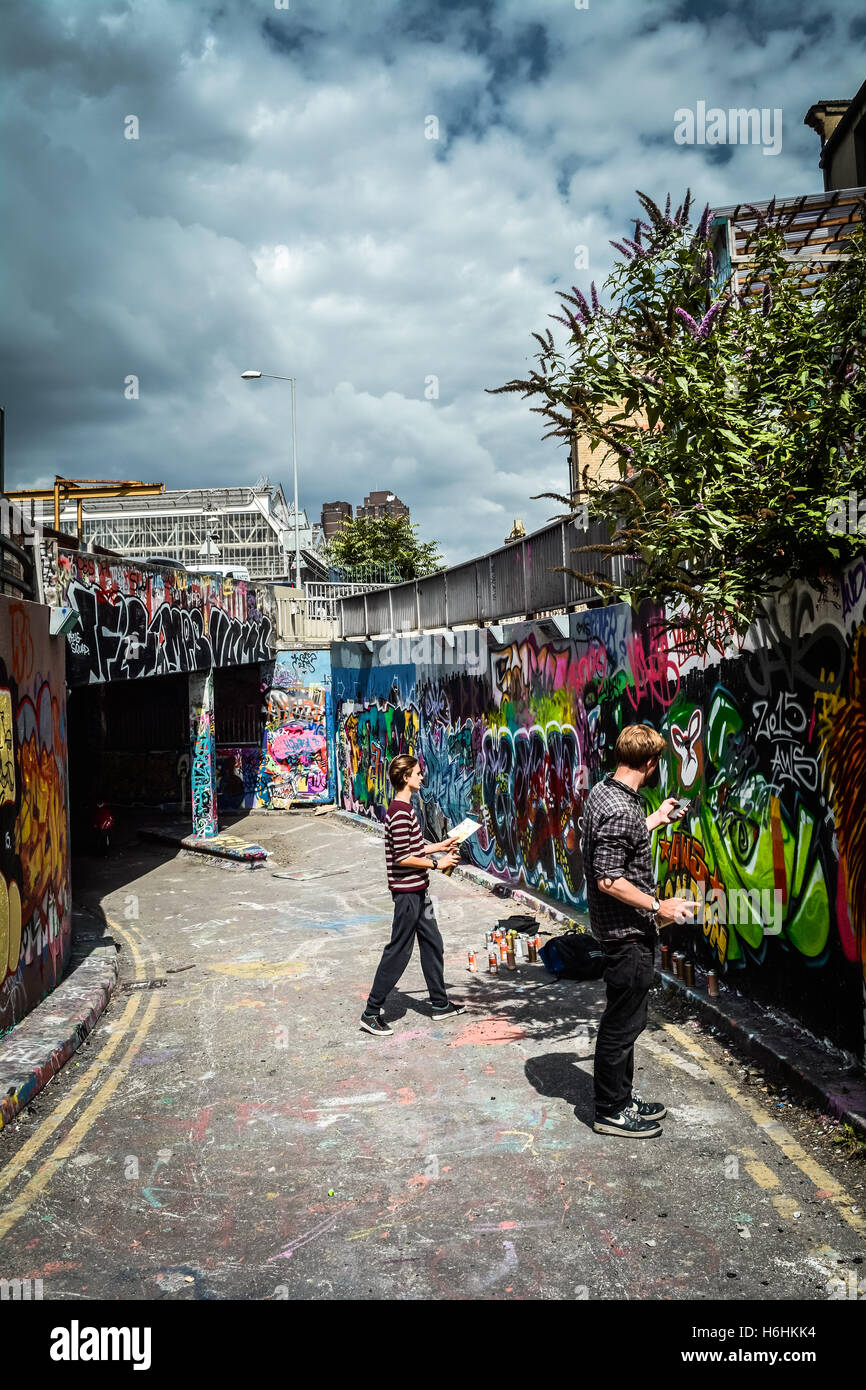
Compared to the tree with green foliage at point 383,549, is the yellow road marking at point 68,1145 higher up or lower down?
lower down

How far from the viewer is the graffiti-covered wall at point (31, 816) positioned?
671 centimetres

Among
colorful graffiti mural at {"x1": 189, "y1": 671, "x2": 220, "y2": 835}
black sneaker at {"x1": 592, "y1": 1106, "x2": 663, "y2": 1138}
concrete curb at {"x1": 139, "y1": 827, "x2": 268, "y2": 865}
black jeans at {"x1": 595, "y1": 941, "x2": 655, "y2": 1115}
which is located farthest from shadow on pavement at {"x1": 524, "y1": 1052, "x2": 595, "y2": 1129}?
colorful graffiti mural at {"x1": 189, "y1": 671, "x2": 220, "y2": 835}

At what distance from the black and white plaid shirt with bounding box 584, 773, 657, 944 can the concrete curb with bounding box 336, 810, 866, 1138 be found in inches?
50.1

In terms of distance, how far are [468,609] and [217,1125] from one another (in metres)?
9.53

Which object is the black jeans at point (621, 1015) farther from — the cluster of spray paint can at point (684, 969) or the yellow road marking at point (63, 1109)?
the yellow road marking at point (63, 1109)

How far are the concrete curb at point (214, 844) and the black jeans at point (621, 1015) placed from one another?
1130 centimetres

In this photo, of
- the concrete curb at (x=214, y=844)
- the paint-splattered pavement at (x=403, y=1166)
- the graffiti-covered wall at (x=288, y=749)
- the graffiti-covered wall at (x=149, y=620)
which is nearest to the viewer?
the paint-splattered pavement at (x=403, y=1166)

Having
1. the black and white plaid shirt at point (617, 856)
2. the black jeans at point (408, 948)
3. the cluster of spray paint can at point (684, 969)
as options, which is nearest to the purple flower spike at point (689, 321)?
the black and white plaid shirt at point (617, 856)

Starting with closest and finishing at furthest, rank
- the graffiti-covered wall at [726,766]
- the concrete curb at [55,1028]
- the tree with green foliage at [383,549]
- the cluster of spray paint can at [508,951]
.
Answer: the graffiti-covered wall at [726,766] < the concrete curb at [55,1028] < the cluster of spray paint can at [508,951] < the tree with green foliage at [383,549]

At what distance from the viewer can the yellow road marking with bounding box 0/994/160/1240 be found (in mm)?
4594

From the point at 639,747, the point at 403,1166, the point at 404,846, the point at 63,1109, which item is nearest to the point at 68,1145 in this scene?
the point at 63,1109

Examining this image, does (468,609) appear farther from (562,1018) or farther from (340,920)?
(562,1018)

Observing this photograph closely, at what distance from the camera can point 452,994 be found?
7.80m

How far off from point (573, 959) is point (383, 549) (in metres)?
48.5
